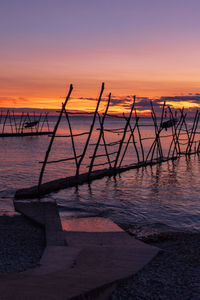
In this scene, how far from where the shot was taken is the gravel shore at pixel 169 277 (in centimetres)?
312

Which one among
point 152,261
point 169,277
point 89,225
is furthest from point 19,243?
point 169,277

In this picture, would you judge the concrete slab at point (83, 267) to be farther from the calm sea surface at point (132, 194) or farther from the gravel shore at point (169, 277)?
the calm sea surface at point (132, 194)

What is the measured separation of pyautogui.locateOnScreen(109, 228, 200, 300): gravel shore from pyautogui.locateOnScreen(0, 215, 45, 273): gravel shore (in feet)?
4.19

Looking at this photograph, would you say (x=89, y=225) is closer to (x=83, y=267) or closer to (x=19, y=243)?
(x=19, y=243)

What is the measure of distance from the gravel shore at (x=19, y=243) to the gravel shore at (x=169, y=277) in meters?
1.28

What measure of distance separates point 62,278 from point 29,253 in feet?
3.90

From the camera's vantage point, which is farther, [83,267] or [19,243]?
[19,243]

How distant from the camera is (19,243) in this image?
178 inches

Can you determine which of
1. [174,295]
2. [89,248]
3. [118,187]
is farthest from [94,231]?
[118,187]

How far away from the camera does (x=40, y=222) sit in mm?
5414

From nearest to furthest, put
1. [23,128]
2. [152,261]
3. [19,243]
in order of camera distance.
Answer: [152,261] → [19,243] → [23,128]

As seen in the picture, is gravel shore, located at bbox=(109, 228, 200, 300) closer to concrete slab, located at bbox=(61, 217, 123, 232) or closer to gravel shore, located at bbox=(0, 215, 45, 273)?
concrete slab, located at bbox=(61, 217, 123, 232)

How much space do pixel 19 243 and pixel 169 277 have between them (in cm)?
223

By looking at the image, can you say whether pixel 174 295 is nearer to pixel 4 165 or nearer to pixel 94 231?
pixel 94 231
